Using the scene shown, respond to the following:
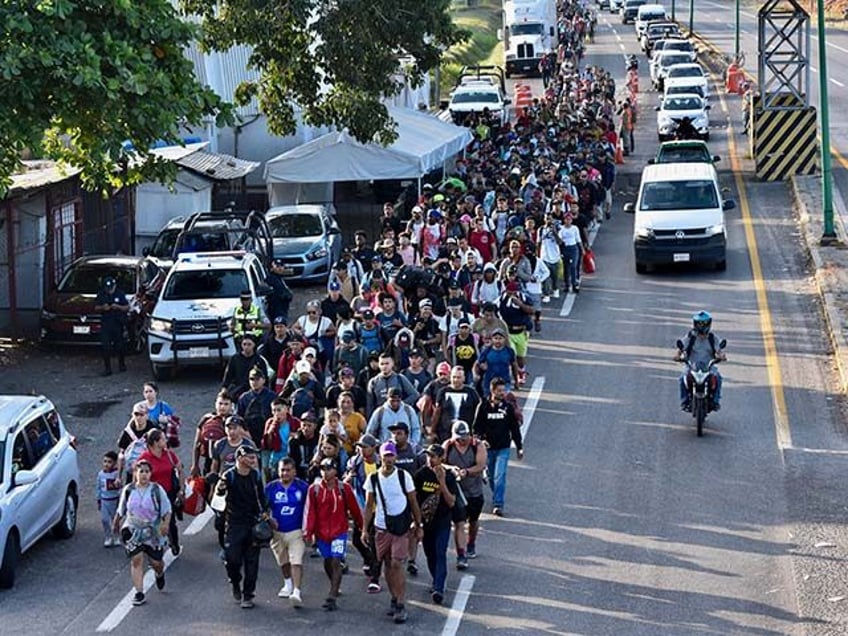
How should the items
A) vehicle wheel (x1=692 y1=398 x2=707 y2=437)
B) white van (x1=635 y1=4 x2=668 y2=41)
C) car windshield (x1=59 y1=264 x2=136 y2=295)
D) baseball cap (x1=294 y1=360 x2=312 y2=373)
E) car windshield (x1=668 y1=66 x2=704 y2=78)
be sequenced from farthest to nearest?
white van (x1=635 y1=4 x2=668 y2=41), car windshield (x1=668 y1=66 x2=704 y2=78), car windshield (x1=59 y1=264 x2=136 y2=295), vehicle wheel (x1=692 y1=398 x2=707 y2=437), baseball cap (x1=294 y1=360 x2=312 y2=373)

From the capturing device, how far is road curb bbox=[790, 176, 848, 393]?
2464 cm

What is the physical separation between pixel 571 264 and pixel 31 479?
15233 millimetres

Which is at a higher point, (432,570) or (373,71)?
(373,71)

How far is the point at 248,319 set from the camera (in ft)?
76.4

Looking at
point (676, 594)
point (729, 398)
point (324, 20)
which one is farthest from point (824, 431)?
point (324, 20)

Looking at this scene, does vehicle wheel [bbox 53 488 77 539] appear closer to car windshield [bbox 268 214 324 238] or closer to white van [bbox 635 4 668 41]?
car windshield [bbox 268 214 324 238]

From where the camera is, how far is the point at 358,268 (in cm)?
2519

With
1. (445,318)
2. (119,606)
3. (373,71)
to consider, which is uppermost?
(373,71)

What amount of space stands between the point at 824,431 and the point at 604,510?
436cm

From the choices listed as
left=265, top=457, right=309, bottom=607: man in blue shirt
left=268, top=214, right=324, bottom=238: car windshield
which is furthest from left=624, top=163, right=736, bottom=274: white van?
left=265, top=457, right=309, bottom=607: man in blue shirt

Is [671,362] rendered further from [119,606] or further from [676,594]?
[119,606]

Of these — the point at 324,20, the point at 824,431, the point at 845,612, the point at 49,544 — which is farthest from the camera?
the point at 324,20

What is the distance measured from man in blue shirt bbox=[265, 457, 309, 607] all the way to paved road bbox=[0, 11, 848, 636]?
0.41 metres

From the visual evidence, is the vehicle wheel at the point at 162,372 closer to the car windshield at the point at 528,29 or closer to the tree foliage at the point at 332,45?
the tree foliage at the point at 332,45
